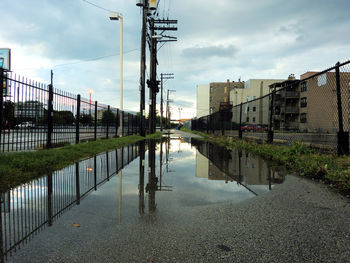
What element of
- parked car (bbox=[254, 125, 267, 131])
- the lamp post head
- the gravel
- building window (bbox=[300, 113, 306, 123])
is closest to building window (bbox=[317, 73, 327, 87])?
building window (bbox=[300, 113, 306, 123])

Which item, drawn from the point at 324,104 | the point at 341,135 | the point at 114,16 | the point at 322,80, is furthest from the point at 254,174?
the point at 114,16

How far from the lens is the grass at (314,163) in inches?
156

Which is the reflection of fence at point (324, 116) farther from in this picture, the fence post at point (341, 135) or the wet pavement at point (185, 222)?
the wet pavement at point (185, 222)

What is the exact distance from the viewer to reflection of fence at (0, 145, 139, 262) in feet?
7.53

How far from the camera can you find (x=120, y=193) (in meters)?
3.82

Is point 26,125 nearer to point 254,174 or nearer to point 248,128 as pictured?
point 254,174

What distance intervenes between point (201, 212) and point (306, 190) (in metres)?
2.02

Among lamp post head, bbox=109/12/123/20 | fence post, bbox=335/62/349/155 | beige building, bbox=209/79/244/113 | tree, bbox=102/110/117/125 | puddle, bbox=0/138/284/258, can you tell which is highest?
beige building, bbox=209/79/244/113

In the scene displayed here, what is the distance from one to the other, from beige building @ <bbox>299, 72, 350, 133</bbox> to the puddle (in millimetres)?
2116

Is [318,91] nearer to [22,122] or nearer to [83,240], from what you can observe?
[83,240]

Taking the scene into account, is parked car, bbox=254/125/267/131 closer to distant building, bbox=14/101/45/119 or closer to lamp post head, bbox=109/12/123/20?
distant building, bbox=14/101/45/119

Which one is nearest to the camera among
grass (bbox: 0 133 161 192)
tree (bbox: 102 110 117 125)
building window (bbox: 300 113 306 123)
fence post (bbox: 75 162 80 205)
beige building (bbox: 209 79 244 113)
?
fence post (bbox: 75 162 80 205)

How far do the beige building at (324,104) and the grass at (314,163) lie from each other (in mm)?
766

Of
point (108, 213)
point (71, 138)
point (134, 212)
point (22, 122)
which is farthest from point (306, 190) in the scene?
point (71, 138)
